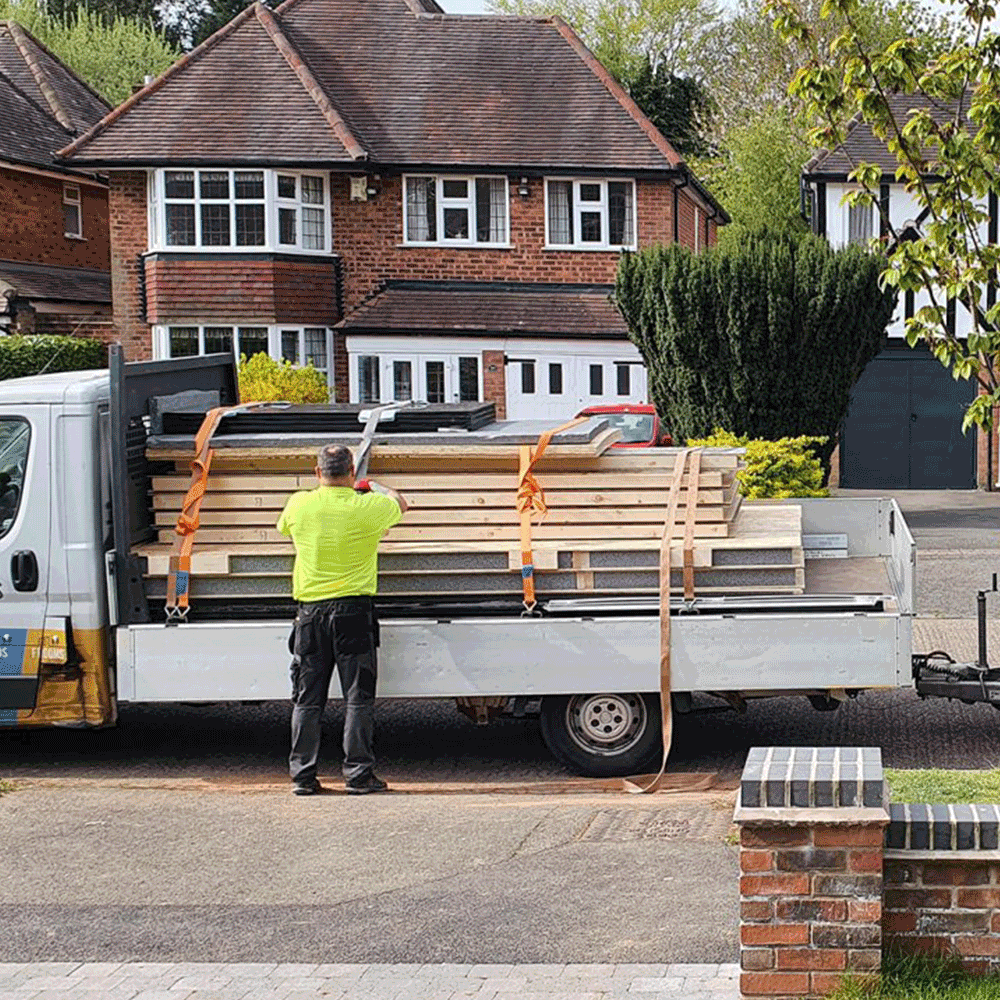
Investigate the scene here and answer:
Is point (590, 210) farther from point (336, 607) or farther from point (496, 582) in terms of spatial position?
point (336, 607)

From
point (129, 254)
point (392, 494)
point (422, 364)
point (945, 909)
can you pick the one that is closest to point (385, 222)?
point (422, 364)

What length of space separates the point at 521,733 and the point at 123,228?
2415 cm

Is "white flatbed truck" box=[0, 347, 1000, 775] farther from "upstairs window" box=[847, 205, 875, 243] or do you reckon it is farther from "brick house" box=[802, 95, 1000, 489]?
"upstairs window" box=[847, 205, 875, 243]

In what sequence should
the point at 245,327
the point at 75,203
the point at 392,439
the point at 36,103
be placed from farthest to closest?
the point at 36,103
the point at 75,203
the point at 245,327
the point at 392,439

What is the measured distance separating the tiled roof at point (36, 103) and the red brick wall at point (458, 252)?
6.45 meters

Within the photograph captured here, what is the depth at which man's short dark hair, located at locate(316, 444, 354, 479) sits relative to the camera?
9523mm

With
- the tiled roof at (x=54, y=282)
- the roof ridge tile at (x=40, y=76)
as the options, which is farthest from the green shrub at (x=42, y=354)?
the roof ridge tile at (x=40, y=76)

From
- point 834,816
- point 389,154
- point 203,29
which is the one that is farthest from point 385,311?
point 203,29

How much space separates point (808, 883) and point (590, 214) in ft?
96.1

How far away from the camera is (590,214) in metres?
34.0

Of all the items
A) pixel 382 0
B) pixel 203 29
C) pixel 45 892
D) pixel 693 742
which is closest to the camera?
pixel 45 892

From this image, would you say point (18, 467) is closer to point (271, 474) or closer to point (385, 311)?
point (271, 474)

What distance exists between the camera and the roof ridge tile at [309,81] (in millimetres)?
32906

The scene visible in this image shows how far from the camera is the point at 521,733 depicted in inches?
447
